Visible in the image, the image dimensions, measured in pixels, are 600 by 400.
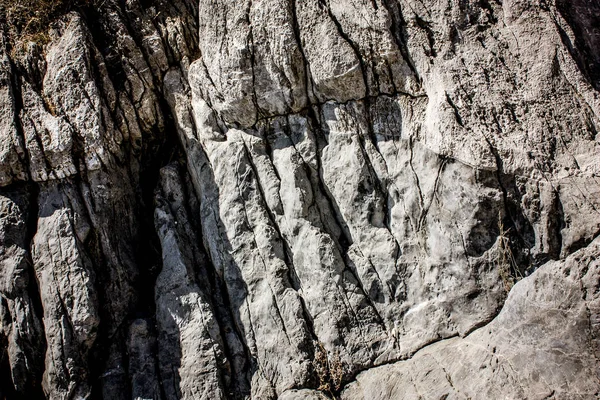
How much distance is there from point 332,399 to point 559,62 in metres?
4.63

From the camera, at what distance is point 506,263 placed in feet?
16.5

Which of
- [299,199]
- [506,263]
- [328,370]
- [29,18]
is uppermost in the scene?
[29,18]

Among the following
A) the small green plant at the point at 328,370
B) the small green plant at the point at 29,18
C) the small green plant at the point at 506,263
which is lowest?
the small green plant at the point at 328,370

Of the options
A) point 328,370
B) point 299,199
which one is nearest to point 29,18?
point 299,199

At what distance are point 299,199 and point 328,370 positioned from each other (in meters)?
2.18

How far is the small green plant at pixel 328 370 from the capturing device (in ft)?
18.2

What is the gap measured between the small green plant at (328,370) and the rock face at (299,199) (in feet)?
0.08

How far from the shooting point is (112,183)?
6695mm

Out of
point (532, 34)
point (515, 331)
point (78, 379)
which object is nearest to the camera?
point (515, 331)

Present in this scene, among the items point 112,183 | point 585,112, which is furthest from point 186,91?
point 585,112

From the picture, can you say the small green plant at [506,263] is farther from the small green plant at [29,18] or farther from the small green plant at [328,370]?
the small green plant at [29,18]

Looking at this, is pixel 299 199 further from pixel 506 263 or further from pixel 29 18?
pixel 29 18

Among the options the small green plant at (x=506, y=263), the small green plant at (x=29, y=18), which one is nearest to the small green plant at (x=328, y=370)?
the small green plant at (x=506, y=263)

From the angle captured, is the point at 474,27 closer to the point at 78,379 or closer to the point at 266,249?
the point at 266,249
